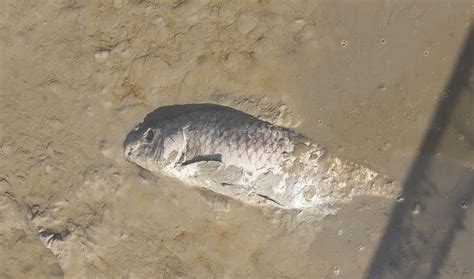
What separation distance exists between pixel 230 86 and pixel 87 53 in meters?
1.42

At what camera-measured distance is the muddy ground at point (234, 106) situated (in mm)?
4246

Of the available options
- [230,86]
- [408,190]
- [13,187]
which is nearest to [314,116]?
[230,86]

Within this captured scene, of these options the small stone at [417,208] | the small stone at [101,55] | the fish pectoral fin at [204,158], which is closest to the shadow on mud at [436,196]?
the small stone at [417,208]

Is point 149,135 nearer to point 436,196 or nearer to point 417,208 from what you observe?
point 417,208

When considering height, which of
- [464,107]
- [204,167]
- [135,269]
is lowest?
[135,269]

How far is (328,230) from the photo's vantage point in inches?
170

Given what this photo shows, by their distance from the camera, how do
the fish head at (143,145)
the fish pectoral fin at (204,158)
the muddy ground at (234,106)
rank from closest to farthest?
the fish pectoral fin at (204,158) → the fish head at (143,145) → the muddy ground at (234,106)

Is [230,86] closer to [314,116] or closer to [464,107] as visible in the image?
[314,116]

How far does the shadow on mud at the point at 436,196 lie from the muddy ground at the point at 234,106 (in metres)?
0.01

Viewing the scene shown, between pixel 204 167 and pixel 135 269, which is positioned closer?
pixel 204 167

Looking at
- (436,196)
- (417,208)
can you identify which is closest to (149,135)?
(417,208)

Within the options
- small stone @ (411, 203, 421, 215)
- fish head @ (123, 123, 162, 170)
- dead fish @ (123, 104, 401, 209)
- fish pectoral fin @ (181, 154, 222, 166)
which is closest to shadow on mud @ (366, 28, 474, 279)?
small stone @ (411, 203, 421, 215)

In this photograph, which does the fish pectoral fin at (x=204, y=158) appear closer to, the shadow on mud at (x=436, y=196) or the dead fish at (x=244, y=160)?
the dead fish at (x=244, y=160)

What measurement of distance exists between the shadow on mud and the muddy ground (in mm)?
14
